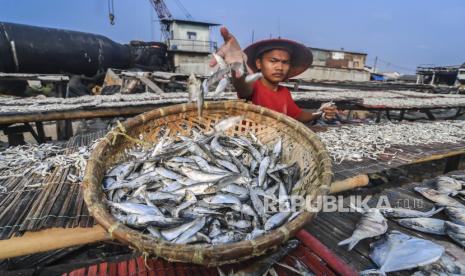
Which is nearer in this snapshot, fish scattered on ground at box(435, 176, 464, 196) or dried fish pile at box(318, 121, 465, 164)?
fish scattered on ground at box(435, 176, 464, 196)

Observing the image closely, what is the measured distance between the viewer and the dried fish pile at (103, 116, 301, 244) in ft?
6.19

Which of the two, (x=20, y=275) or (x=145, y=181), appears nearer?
(x=145, y=181)

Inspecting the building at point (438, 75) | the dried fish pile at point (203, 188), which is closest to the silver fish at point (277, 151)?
the dried fish pile at point (203, 188)

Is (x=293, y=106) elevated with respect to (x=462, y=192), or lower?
elevated

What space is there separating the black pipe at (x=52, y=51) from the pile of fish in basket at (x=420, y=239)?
18.7 metres

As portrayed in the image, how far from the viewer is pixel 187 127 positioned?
134 inches

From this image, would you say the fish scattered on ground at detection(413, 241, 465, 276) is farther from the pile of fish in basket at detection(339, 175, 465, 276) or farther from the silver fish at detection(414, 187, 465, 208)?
the silver fish at detection(414, 187, 465, 208)

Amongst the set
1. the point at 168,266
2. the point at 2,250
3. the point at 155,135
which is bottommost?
the point at 168,266

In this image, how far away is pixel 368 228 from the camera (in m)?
2.19

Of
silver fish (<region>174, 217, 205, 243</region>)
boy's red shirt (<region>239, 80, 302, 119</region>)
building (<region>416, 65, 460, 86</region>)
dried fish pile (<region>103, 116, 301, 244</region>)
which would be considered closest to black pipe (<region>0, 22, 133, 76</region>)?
dried fish pile (<region>103, 116, 301, 244</region>)

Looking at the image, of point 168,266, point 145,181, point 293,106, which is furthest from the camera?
point 293,106

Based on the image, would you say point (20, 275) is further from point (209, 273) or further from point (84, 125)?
point (84, 125)

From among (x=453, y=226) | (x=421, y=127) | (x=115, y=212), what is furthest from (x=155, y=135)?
(x=421, y=127)

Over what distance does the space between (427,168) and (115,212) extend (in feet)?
28.4
